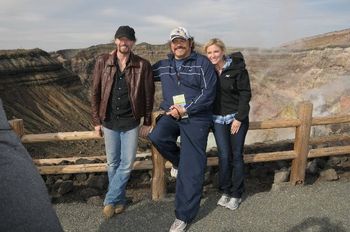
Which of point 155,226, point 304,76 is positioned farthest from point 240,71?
point 304,76

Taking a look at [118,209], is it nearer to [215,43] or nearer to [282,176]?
[215,43]

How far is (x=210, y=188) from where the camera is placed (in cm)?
604

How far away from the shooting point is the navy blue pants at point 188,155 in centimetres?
423

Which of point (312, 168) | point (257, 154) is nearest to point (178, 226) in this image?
point (257, 154)

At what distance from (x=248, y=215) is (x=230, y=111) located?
4.10 ft

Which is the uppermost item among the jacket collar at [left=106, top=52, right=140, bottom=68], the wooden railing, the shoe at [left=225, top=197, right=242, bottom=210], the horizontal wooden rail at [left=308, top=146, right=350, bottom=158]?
the jacket collar at [left=106, top=52, right=140, bottom=68]

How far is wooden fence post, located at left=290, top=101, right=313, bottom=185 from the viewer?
541 centimetres

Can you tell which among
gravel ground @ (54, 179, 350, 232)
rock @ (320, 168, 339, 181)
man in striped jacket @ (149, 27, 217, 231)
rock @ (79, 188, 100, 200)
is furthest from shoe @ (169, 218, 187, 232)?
rock @ (320, 168, 339, 181)

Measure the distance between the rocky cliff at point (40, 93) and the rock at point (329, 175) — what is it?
59.1ft

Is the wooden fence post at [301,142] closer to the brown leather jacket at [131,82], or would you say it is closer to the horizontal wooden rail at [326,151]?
the horizontal wooden rail at [326,151]

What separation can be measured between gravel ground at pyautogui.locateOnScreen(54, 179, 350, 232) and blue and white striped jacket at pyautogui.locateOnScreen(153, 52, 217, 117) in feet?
4.26

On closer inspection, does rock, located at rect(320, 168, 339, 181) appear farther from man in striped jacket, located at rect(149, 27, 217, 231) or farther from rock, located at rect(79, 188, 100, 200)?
rock, located at rect(79, 188, 100, 200)

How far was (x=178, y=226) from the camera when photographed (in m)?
4.25

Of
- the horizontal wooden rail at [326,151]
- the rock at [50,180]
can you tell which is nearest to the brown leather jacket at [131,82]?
the rock at [50,180]
